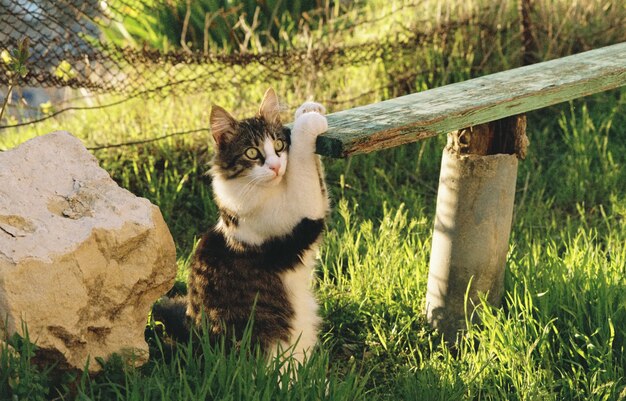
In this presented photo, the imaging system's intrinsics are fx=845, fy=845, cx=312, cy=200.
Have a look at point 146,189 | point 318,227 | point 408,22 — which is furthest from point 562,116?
point 318,227

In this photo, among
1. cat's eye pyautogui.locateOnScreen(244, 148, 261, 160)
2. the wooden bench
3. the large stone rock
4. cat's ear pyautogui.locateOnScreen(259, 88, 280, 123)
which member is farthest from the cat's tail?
the wooden bench

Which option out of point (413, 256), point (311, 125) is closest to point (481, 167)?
point (413, 256)

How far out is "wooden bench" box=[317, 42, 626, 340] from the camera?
3.48m

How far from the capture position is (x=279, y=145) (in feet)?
10.8

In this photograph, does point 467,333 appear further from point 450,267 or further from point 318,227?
point 318,227

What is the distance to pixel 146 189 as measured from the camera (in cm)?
532

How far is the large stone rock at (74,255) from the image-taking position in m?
2.76

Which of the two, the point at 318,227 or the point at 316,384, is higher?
the point at 318,227

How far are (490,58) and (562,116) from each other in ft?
2.17

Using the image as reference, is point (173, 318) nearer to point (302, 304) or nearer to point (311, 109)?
point (302, 304)

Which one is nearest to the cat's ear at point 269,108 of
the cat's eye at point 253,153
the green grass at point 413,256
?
the cat's eye at point 253,153

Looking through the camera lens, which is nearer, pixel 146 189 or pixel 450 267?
pixel 450 267

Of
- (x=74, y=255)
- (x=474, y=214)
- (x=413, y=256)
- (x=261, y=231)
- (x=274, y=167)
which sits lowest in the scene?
(x=413, y=256)

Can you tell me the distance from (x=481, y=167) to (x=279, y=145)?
911 millimetres
